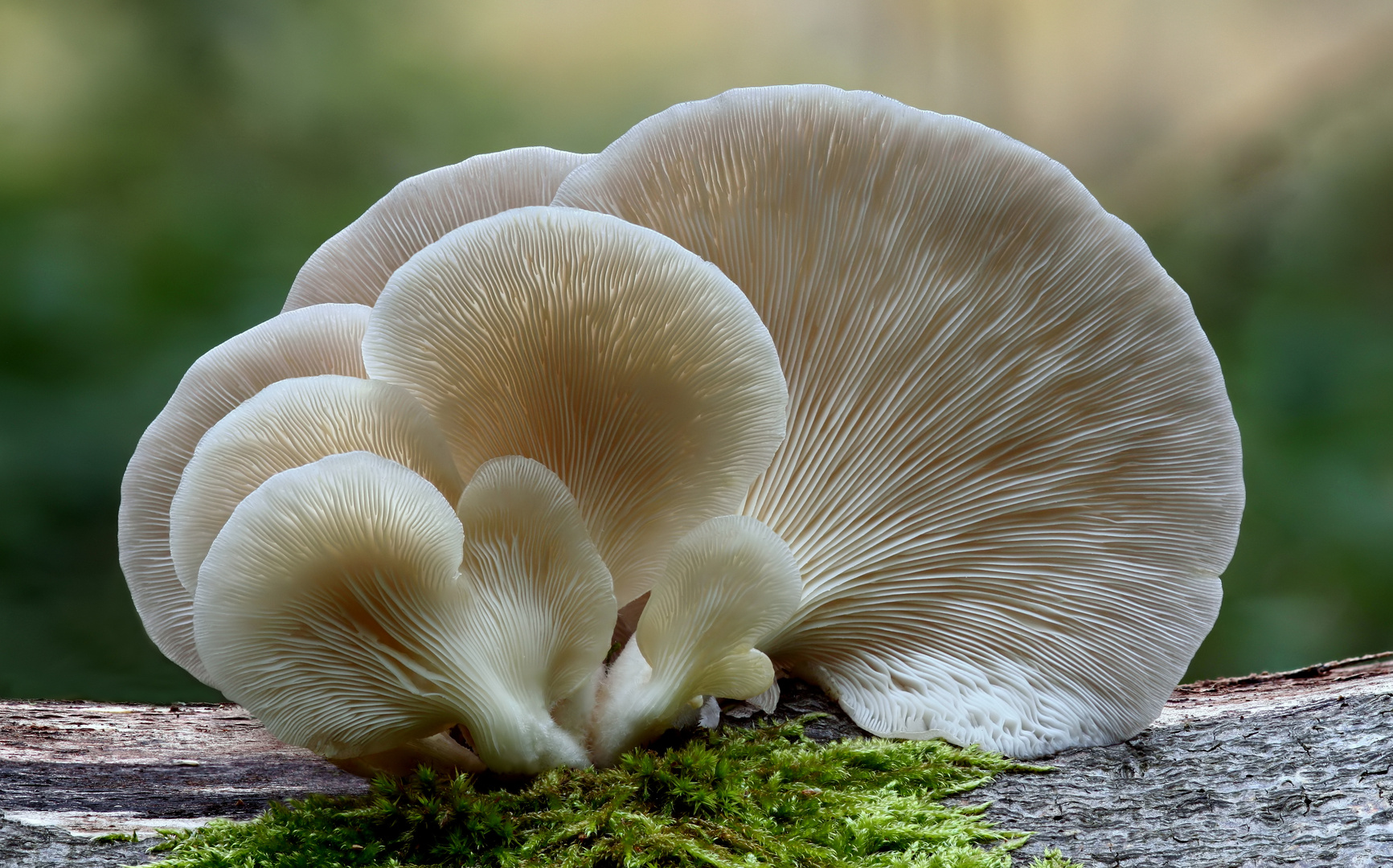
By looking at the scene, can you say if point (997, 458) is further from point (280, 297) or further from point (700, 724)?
point (280, 297)

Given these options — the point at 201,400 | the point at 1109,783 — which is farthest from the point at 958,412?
the point at 201,400

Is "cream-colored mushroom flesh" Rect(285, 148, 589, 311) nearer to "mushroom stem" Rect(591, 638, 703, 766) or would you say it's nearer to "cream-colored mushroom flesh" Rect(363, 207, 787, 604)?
"cream-colored mushroom flesh" Rect(363, 207, 787, 604)

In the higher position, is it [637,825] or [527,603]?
[527,603]

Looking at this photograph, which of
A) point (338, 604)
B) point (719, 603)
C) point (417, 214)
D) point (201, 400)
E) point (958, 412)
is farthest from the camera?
point (417, 214)

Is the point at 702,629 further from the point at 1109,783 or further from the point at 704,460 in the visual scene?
the point at 1109,783

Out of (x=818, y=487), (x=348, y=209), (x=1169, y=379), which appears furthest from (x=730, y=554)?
(x=348, y=209)

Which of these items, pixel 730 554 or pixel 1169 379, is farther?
pixel 1169 379
